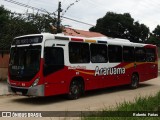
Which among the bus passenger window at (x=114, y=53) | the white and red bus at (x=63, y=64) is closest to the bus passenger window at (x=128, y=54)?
the white and red bus at (x=63, y=64)

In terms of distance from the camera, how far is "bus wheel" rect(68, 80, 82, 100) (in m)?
14.1

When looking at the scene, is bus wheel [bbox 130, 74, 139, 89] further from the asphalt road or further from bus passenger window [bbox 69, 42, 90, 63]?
bus passenger window [bbox 69, 42, 90, 63]

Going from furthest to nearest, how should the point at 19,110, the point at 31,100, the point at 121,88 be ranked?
the point at 121,88, the point at 31,100, the point at 19,110

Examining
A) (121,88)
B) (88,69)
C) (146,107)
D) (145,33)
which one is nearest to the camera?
(146,107)

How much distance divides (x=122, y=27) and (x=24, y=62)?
200ft

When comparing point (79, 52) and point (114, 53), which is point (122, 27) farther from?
point (79, 52)

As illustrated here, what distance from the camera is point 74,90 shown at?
46.8 feet

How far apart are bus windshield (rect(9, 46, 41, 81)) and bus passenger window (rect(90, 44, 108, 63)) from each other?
10.6ft

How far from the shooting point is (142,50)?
1970cm

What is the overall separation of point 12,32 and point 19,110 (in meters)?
9.71

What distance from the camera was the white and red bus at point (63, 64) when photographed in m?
12.8

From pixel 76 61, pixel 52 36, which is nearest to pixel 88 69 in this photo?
pixel 76 61

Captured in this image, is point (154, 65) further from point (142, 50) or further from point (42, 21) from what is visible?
point (42, 21)

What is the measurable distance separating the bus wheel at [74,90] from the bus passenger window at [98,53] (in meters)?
1.49
